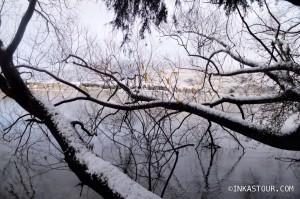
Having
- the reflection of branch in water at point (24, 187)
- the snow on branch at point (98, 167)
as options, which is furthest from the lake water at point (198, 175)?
the snow on branch at point (98, 167)

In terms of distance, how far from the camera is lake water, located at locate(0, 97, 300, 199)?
25.3 ft

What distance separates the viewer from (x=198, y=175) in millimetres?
8977

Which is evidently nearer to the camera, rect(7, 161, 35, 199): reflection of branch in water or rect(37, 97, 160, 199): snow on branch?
rect(37, 97, 160, 199): snow on branch

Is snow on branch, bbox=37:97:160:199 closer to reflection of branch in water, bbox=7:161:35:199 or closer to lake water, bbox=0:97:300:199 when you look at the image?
lake water, bbox=0:97:300:199

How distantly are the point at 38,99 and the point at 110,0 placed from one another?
2216 millimetres

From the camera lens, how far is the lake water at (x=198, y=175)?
772 cm

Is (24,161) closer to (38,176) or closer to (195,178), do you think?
(38,176)

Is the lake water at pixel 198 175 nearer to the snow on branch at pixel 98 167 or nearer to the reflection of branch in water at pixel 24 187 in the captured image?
the reflection of branch in water at pixel 24 187

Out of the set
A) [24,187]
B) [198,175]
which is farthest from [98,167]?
[198,175]

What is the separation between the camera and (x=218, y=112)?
5.65 metres

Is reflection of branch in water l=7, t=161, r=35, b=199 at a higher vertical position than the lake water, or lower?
lower

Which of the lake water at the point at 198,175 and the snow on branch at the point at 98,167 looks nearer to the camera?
the snow on branch at the point at 98,167

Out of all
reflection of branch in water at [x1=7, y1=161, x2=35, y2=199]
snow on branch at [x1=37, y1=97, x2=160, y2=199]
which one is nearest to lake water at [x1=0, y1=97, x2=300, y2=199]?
reflection of branch in water at [x1=7, y1=161, x2=35, y2=199]

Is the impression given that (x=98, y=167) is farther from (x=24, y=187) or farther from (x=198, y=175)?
(x=198, y=175)
